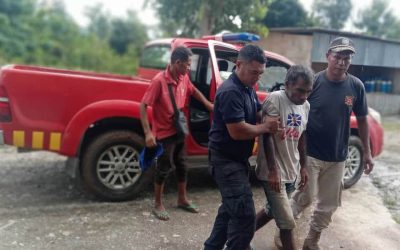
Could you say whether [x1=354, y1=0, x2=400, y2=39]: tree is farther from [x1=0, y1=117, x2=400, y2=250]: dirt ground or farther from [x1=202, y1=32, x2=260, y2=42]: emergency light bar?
[x1=202, y1=32, x2=260, y2=42]: emergency light bar

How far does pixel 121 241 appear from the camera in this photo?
3.51 m

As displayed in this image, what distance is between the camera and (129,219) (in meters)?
3.97

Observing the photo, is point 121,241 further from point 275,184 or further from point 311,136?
point 311,136

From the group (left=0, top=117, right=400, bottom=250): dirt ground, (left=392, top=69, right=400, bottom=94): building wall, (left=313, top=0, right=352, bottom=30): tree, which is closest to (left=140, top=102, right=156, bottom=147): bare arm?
(left=0, top=117, right=400, bottom=250): dirt ground

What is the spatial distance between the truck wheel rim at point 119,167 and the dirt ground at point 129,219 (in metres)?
0.23

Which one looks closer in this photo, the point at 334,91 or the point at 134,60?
the point at 334,91

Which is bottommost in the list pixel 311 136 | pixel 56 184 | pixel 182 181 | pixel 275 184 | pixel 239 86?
pixel 56 184

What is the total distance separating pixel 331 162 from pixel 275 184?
695mm

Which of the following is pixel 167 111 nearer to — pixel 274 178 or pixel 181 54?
pixel 181 54

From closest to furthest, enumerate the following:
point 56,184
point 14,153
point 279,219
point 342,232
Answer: point 279,219 < point 342,232 < point 56,184 < point 14,153

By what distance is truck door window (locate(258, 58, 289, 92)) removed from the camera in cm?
447

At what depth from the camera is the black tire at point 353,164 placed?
505 centimetres

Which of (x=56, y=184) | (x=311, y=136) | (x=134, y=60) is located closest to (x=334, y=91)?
(x=311, y=136)

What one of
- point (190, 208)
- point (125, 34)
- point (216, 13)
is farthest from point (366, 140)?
point (125, 34)
